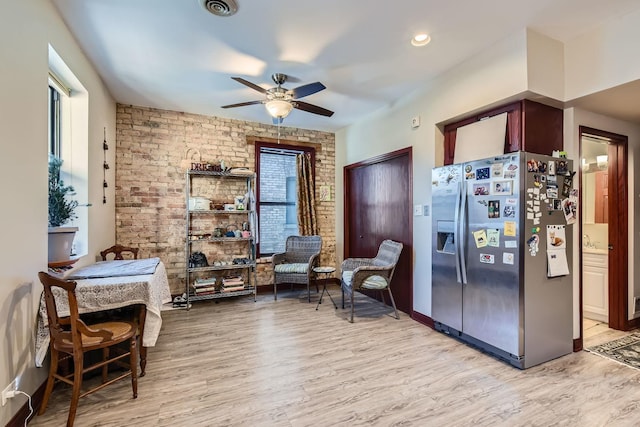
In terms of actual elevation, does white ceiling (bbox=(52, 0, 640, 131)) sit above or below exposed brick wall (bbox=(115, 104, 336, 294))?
above

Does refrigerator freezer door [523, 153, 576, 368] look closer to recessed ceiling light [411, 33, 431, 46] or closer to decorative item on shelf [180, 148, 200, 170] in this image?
recessed ceiling light [411, 33, 431, 46]

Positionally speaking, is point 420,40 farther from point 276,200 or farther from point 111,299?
point 276,200

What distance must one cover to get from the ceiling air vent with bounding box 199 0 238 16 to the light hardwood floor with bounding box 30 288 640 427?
284 centimetres

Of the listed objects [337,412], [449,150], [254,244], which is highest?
[449,150]

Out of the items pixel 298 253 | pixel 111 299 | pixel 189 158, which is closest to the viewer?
pixel 111 299

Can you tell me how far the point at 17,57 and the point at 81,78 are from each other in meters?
1.17

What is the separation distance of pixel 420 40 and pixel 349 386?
296 cm

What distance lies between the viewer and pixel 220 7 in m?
2.21

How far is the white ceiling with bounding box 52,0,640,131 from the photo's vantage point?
2254mm

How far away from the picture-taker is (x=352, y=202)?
533cm

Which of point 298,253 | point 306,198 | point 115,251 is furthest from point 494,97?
point 115,251

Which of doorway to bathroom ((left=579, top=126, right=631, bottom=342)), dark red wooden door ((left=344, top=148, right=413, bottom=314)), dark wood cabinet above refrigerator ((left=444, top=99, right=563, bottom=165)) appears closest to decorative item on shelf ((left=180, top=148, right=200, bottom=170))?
dark red wooden door ((left=344, top=148, right=413, bottom=314))

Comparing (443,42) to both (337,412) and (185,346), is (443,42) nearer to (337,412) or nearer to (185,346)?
(337,412)

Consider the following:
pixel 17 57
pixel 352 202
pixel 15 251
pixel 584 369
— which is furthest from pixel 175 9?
pixel 584 369
